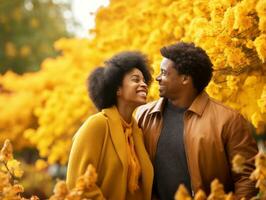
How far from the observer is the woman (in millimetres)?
5031

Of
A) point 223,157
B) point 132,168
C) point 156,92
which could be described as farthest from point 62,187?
point 156,92

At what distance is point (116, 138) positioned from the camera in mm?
5109

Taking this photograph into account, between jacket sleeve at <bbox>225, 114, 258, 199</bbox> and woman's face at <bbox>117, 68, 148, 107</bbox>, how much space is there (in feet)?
2.26

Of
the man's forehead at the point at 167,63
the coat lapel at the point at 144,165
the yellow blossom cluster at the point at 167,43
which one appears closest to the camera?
the coat lapel at the point at 144,165

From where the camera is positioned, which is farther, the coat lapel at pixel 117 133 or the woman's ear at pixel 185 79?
the woman's ear at pixel 185 79

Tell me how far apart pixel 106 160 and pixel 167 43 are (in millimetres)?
2763

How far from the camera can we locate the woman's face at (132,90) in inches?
206

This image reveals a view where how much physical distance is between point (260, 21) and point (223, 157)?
113 cm

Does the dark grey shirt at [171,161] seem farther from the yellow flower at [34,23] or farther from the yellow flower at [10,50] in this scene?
the yellow flower at [34,23]

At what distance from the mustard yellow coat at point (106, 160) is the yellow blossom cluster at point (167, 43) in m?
1.11

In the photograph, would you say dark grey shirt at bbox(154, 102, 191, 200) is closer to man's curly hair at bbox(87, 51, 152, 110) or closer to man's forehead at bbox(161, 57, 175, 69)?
man's forehead at bbox(161, 57, 175, 69)

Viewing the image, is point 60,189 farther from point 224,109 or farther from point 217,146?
point 224,109

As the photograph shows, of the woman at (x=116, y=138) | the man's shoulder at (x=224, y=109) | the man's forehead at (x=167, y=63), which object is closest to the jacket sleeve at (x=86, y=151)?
the woman at (x=116, y=138)

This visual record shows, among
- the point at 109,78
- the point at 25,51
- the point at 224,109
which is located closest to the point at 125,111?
the point at 109,78
